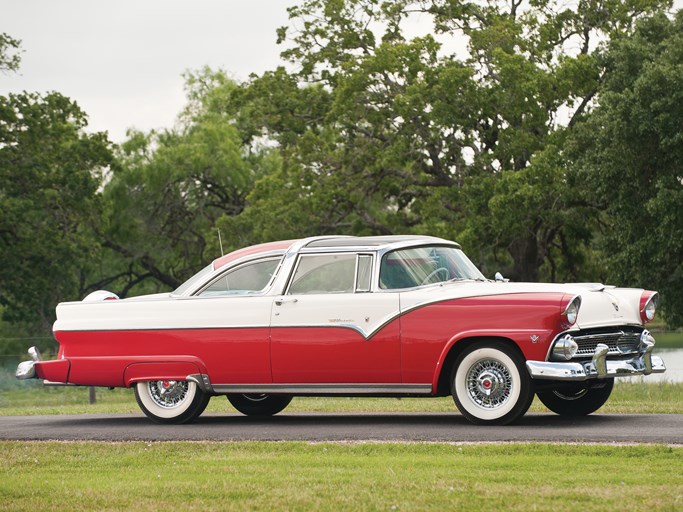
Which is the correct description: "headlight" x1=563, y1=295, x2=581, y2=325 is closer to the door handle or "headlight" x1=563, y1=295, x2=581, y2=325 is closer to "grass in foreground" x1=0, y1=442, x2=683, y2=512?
"grass in foreground" x1=0, y1=442, x2=683, y2=512

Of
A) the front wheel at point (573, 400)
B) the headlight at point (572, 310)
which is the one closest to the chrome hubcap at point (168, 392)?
the front wheel at point (573, 400)

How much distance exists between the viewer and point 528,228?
40.5 metres

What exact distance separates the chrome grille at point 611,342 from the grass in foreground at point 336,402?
207cm

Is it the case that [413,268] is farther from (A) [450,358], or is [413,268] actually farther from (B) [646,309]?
(B) [646,309]

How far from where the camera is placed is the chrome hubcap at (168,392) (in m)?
13.1

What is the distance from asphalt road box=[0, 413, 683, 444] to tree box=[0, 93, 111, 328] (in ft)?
111

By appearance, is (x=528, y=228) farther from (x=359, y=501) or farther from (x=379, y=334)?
(x=359, y=501)

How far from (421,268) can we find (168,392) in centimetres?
300

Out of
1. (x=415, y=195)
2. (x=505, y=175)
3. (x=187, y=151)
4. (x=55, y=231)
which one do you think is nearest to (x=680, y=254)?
(x=505, y=175)

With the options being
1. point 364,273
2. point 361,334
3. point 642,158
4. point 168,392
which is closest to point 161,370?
point 168,392

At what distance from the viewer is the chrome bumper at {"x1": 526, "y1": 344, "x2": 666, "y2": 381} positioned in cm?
1116

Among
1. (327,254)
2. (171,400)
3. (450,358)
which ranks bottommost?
(171,400)

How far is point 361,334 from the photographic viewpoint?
1202 centimetres

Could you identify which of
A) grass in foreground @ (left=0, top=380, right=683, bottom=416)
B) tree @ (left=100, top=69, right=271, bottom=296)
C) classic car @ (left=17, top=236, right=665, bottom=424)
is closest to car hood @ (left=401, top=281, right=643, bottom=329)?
classic car @ (left=17, top=236, right=665, bottom=424)
